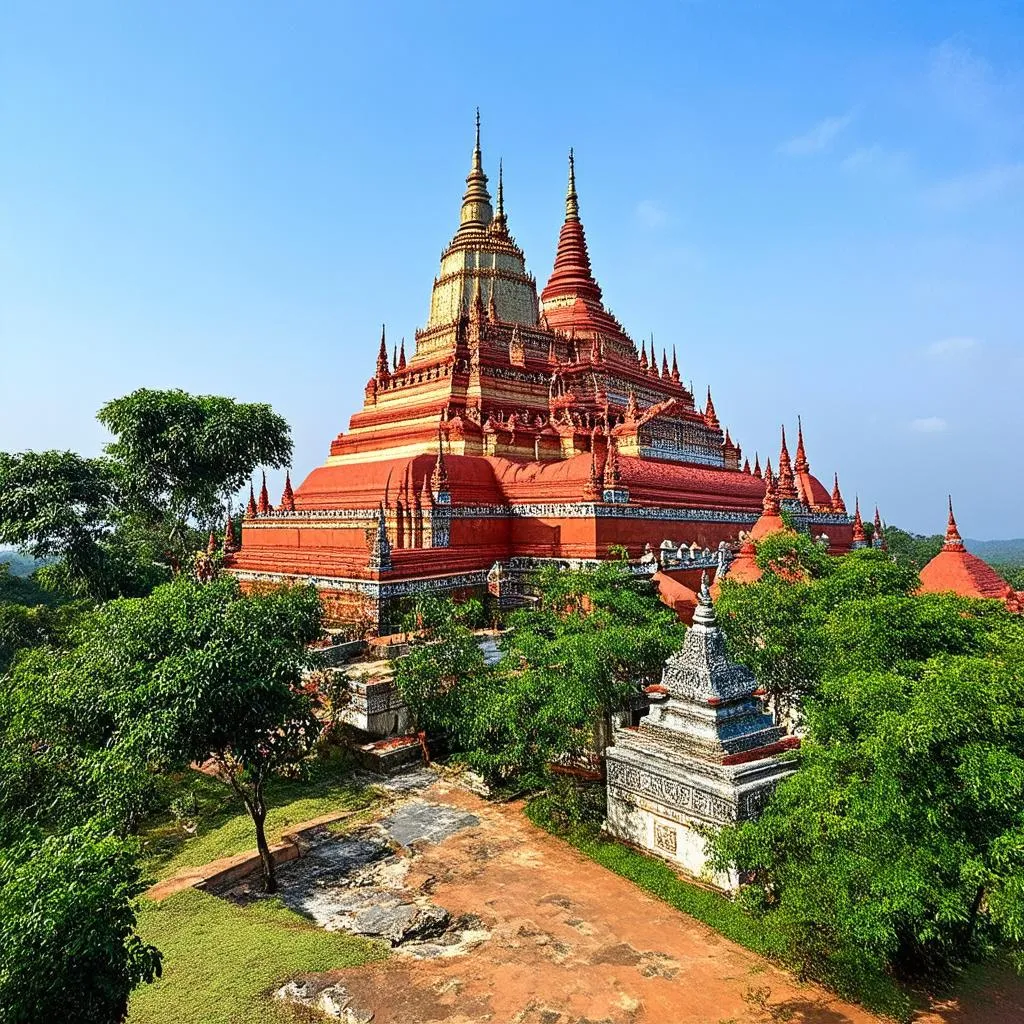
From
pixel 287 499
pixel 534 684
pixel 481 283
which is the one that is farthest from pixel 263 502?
pixel 534 684

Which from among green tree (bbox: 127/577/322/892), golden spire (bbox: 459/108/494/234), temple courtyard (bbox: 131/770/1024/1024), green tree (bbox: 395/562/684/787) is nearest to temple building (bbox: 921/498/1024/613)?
green tree (bbox: 395/562/684/787)

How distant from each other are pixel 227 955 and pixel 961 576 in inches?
664

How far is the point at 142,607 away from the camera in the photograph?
30.8 ft

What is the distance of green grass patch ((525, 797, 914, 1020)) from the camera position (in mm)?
6488

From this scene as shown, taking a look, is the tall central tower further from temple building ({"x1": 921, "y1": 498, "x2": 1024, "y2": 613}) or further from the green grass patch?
the green grass patch

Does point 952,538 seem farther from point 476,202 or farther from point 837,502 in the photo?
point 476,202

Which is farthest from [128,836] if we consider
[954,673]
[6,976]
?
[954,673]

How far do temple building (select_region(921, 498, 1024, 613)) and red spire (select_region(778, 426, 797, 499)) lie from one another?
905cm

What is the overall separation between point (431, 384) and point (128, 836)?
21.0 m

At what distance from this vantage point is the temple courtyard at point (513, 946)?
622 cm

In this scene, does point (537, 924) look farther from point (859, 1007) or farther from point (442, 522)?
point (442, 522)

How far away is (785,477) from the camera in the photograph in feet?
93.5

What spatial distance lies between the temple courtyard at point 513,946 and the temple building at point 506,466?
8.05 m

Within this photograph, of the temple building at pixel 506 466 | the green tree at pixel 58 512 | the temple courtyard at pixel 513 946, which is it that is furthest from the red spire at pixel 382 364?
the temple courtyard at pixel 513 946
